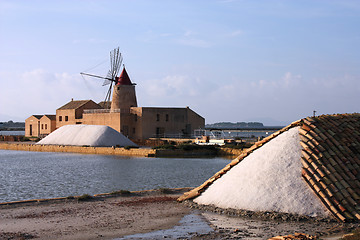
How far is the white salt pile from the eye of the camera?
7852 mm

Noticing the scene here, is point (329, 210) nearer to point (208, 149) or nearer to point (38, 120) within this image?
point (208, 149)

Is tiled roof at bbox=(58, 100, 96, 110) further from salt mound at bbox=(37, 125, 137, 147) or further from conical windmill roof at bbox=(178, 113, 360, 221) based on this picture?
conical windmill roof at bbox=(178, 113, 360, 221)

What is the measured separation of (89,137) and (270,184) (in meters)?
26.3

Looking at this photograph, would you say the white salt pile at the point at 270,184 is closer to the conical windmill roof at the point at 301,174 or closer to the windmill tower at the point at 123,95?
the conical windmill roof at the point at 301,174

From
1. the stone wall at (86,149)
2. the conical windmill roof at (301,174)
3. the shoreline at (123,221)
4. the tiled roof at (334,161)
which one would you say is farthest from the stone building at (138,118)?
the tiled roof at (334,161)

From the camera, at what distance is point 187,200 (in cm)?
949

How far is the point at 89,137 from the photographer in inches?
1310

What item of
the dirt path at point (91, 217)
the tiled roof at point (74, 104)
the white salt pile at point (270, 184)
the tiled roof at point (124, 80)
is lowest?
the dirt path at point (91, 217)

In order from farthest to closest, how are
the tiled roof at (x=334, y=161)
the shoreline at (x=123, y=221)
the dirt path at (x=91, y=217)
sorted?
the tiled roof at (x=334, y=161)
the dirt path at (x=91, y=217)
the shoreline at (x=123, y=221)

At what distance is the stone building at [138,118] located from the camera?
35.0m

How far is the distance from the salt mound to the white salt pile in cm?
2351

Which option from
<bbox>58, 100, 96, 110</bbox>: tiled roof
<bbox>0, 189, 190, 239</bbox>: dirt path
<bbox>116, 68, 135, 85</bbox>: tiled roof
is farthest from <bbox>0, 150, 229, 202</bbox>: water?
<bbox>58, 100, 96, 110</bbox>: tiled roof

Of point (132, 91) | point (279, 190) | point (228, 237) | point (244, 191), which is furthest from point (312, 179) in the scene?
point (132, 91)

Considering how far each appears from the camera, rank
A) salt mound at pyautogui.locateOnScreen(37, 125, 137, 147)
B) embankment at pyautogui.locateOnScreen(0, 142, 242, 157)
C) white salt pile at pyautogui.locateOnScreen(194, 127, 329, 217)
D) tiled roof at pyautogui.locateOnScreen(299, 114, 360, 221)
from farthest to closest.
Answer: salt mound at pyautogui.locateOnScreen(37, 125, 137, 147), embankment at pyautogui.locateOnScreen(0, 142, 242, 157), white salt pile at pyautogui.locateOnScreen(194, 127, 329, 217), tiled roof at pyautogui.locateOnScreen(299, 114, 360, 221)
